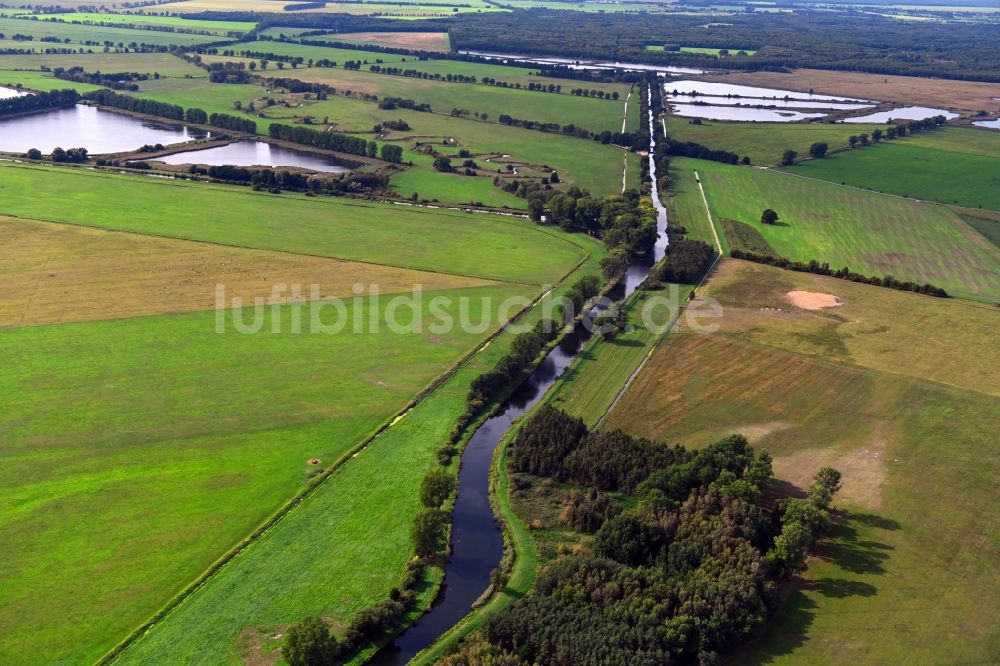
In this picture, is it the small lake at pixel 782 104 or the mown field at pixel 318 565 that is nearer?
the mown field at pixel 318 565

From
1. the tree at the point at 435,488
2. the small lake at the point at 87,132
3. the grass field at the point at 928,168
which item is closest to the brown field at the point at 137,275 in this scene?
the tree at the point at 435,488

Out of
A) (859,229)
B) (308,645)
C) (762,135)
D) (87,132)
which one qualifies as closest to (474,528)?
(308,645)

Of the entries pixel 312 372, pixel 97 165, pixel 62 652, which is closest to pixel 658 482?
pixel 312 372

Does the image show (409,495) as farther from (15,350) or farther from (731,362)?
(15,350)

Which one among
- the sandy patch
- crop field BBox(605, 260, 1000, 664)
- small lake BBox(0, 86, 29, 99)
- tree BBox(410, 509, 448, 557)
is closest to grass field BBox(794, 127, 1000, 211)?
crop field BBox(605, 260, 1000, 664)

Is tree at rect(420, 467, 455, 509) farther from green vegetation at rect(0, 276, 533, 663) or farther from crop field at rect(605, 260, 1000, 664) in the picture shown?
crop field at rect(605, 260, 1000, 664)

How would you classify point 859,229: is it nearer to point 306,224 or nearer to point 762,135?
point 762,135

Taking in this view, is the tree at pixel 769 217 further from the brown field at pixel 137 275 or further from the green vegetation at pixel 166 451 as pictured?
the green vegetation at pixel 166 451
